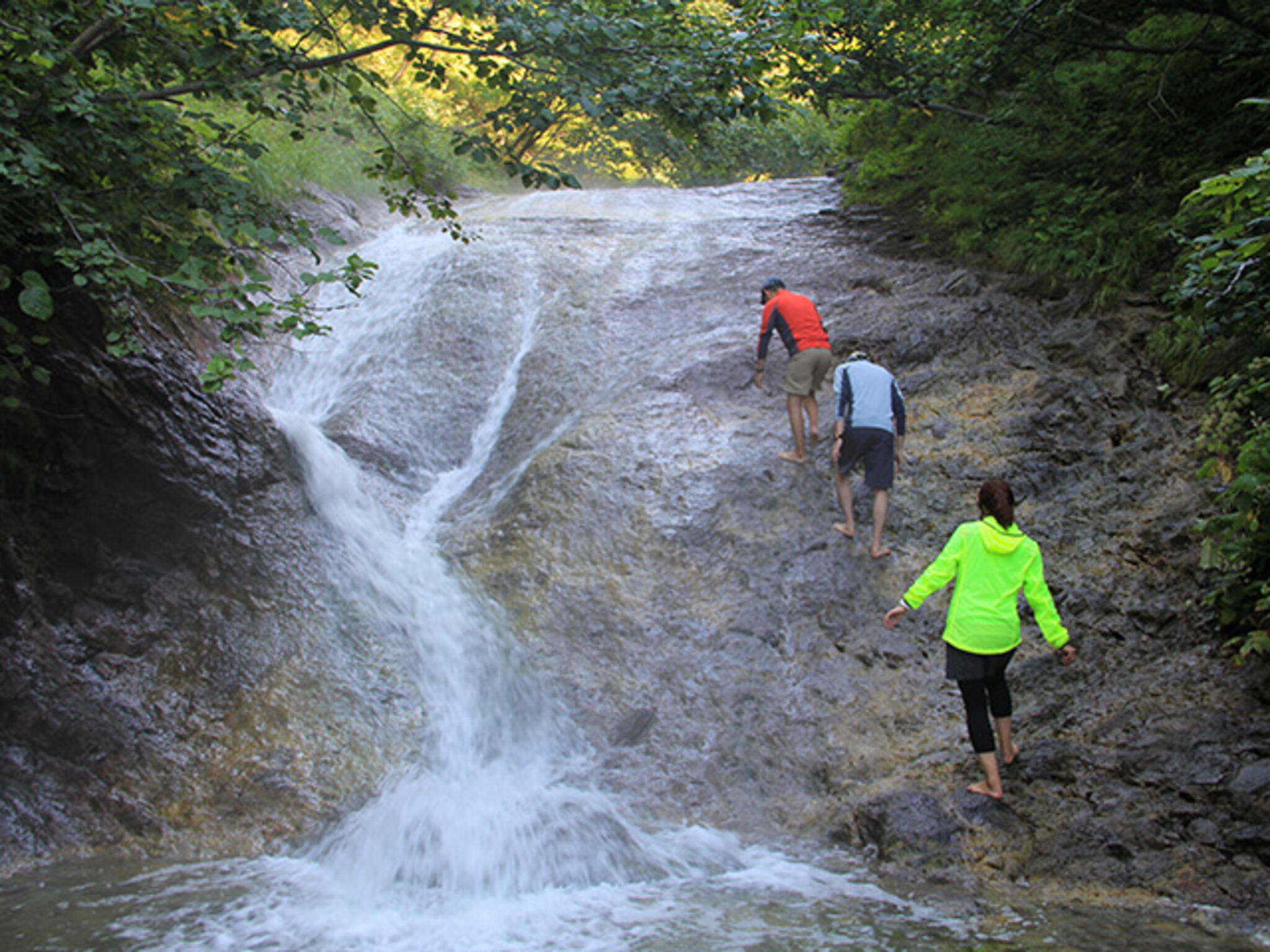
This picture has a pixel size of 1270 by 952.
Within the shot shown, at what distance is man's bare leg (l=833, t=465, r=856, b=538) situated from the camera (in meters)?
7.88

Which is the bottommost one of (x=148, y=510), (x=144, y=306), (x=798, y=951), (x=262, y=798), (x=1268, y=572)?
(x=798, y=951)

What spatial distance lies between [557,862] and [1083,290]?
319 inches

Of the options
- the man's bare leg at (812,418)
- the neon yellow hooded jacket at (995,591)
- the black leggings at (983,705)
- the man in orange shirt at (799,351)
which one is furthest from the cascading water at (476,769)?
the man's bare leg at (812,418)

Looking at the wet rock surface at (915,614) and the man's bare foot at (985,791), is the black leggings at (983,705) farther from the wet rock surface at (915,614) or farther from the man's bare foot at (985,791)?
the wet rock surface at (915,614)

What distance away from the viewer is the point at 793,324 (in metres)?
8.73

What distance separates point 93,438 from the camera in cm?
662

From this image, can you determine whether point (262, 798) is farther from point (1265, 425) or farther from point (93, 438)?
point (1265, 425)

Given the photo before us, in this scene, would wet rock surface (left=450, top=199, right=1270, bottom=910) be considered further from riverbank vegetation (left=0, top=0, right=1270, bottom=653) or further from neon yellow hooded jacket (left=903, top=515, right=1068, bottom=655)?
neon yellow hooded jacket (left=903, top=515, right=1068, bottom=655)

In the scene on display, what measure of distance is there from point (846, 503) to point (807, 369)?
4.94 feet

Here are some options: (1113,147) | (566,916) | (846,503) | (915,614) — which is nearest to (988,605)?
(915,614)

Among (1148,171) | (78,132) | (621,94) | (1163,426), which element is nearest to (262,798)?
(78,132)

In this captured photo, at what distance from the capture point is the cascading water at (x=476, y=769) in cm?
456

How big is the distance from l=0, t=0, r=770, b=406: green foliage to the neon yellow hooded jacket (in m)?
3.44

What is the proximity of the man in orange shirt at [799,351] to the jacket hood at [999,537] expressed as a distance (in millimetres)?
3353
